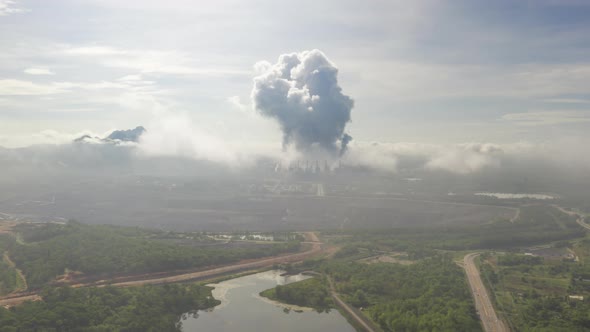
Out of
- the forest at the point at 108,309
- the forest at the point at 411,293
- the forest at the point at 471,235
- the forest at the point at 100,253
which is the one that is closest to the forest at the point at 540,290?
the forest at the point at 411,293

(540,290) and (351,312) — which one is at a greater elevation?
(540,290)

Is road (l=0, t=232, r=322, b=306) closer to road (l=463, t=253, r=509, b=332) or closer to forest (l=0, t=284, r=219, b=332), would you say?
forest (l=0, t=284, r=219, b=332)

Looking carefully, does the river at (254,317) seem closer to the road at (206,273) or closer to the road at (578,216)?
the road at (206,273)

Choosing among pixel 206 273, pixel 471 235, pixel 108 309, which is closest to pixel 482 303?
pixel 206 273

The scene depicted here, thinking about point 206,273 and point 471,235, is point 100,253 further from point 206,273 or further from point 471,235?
point 471,235

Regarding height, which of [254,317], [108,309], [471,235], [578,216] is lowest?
[254,317]

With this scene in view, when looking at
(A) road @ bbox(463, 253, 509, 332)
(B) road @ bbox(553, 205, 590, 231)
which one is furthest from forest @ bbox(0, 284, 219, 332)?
(B) road @ bbox(553, 205, 590, 231)
